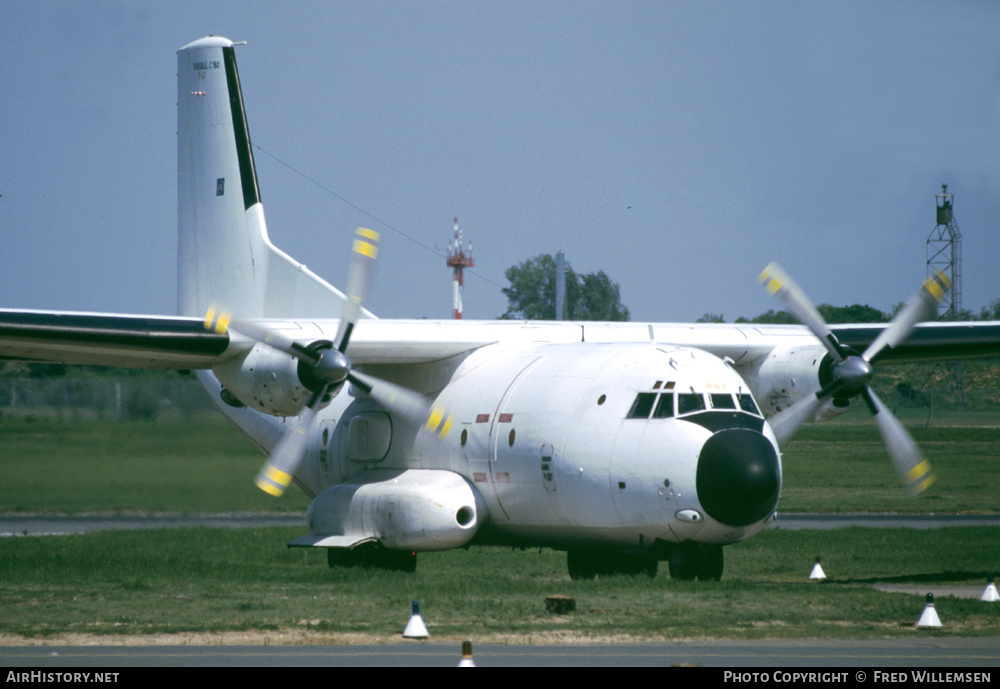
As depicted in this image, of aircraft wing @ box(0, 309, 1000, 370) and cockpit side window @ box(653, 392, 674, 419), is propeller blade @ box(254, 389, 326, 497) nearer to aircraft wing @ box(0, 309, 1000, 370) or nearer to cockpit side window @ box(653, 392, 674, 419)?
aircraft wing @ box(0, 309, 1000, 370)

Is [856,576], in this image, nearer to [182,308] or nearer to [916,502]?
[182,308]

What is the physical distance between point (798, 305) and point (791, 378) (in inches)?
71.7

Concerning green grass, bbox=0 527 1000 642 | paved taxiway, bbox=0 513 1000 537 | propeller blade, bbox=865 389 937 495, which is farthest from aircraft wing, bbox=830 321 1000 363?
paved taxiway, bbox=0 513 1000 537

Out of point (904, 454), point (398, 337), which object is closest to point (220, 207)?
point (398, 337)

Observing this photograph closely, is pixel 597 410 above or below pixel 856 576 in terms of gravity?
above

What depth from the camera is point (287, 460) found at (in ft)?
57.6

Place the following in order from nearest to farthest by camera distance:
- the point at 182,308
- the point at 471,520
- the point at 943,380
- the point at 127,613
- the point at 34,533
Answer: the point at 127,613 → the point at 471,520 → the point at 182,308 → the point at 34,533 → the point at 943,380

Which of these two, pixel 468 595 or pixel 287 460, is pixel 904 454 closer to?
pixel 468 595

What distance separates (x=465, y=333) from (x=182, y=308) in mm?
7324

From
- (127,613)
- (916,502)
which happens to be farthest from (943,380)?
(127,613)

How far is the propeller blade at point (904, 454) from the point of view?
16.6 meters

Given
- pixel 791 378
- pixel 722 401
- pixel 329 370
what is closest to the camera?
pixel 722 401

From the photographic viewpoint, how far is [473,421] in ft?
59.0

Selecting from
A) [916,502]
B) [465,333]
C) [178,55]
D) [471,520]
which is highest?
[178,55]
